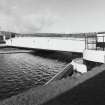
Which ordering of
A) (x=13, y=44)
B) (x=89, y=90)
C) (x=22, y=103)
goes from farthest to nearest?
1. (x=13, y=44)
2. (x=89, y=90)
3. (x=22, y=103)

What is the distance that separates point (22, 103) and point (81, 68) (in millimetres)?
9324

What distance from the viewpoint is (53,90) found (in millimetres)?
4773

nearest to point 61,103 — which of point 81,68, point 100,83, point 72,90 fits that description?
point 72,90

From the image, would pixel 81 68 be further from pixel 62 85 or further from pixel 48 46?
pixel 48 46

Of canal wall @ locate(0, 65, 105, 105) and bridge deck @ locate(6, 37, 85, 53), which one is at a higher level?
bridge deck @ locate(6, 37, 85, 53)

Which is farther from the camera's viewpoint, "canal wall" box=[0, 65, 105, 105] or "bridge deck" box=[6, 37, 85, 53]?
"bridge deck" box=[6, 37, 85, 53]

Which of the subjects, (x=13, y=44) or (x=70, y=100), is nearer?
(x=70, y=100)

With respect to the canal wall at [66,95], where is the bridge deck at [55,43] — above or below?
above

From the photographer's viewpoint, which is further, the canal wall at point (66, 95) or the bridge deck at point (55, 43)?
the bridge deck at point (55, 43)

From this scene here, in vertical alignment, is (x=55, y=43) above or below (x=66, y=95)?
above

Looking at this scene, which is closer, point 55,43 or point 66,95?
point 66,95

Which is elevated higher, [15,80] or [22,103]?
[22,103]

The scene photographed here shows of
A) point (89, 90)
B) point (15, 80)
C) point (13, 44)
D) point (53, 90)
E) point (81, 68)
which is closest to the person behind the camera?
point (53, 90)

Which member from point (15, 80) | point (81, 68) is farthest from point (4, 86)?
point (81, 68)
